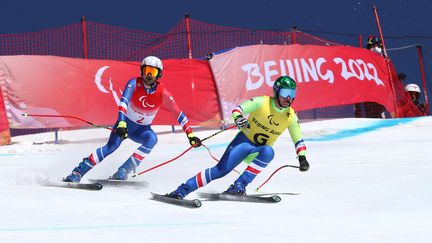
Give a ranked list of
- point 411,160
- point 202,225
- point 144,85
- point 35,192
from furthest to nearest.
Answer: point 411,160, point 144,85, point 35,192, point 202,225

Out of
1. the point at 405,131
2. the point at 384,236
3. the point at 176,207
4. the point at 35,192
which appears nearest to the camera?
the point at 384,236

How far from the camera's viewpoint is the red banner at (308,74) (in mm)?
15570

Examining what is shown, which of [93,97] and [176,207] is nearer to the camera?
[176,207]

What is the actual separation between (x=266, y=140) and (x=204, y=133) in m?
8.53

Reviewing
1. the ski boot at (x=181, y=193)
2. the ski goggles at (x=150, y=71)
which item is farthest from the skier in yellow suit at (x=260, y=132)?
the ski goggles at (x=150, y=71)

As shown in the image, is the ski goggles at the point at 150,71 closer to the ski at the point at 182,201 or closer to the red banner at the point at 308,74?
the ski at the point at 182,201

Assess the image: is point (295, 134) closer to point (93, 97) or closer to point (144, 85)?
point (144, 85)

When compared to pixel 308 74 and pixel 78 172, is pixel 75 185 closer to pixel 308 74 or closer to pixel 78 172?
pixel 78 172

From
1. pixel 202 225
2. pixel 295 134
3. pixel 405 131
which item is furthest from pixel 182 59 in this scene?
pixel 202 225

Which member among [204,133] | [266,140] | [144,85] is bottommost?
[204,133]

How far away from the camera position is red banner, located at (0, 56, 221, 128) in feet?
45.8

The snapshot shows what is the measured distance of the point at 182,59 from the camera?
1539 centimetres

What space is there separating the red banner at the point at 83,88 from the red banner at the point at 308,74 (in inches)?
17.1

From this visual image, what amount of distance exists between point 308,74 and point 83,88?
17.9ft
